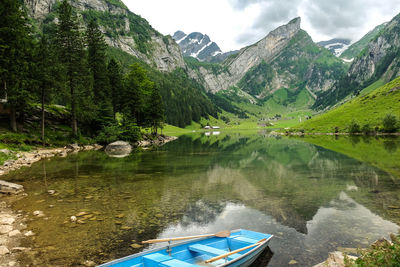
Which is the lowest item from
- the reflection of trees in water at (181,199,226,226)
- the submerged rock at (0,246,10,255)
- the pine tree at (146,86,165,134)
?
the reflection of trees in water at (181,199,226,226)

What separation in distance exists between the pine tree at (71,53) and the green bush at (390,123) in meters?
114

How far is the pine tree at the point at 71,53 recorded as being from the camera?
184ft

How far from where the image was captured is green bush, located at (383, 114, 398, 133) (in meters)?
105

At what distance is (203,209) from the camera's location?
1795cm

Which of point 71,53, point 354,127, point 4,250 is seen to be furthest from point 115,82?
point 354,127

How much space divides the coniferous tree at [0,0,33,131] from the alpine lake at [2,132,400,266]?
61.1 feet

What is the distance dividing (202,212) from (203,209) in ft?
1.97

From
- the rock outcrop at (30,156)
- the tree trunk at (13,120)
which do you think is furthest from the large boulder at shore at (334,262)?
the tree trunk at (13,120)

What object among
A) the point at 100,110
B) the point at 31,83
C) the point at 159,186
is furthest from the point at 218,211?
the point at 100,110

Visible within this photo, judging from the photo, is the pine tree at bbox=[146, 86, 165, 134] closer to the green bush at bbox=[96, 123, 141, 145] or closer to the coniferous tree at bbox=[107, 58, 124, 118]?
the coniferous tree at bbox=[107, 58, 124, 118]

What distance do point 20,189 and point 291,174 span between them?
2726cm

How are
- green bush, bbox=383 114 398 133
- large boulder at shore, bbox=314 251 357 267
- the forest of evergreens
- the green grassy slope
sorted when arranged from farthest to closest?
the green grassy slope < green bush, bbox=383 114 398 133 < the forest of evergreens < large boulder at shore, bbox=314 251 357 267

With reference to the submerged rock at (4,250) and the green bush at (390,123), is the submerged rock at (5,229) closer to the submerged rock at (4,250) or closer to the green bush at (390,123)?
the submerged rock at (4,250)

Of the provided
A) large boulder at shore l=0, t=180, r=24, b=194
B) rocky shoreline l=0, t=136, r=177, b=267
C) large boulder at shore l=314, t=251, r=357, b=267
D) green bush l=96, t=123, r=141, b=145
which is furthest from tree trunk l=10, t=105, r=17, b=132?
large boulder at shore l=314, t=251, r=357, b=267
